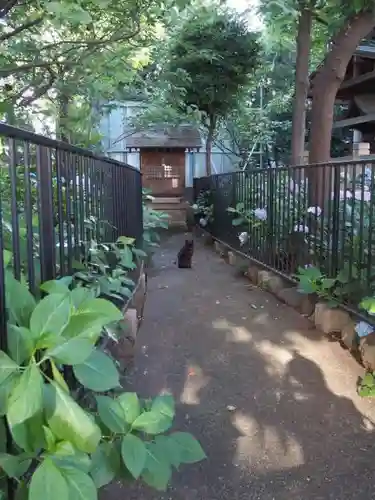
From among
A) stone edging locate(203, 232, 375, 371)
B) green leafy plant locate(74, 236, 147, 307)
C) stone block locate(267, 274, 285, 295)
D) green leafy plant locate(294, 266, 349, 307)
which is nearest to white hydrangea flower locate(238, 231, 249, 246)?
stone edging locate(203, 232, 375, 371)

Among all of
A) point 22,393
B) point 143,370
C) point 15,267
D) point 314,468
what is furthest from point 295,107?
point 22,393

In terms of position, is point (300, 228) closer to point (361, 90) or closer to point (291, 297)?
point (291, 297)

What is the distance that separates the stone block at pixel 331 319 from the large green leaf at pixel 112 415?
2.86 meters

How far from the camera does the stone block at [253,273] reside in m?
6.08

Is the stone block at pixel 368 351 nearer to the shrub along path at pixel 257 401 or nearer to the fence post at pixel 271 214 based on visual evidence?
the shrub along path at pixel 257 401

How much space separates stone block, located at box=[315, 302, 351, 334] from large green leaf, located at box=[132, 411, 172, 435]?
9.08ft

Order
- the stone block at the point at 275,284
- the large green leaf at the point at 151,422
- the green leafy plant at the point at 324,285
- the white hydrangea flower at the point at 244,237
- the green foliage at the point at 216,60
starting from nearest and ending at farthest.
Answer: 1. the large green leaf at the point at 151,422
2. the green leafy plant at the point at 324,285
3. the stone block at the point at 275,284
4. the white hydrangea flower at the point at 244,237
5. the green foliage at the point at 216,60

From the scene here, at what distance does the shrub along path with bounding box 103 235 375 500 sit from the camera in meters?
2.21

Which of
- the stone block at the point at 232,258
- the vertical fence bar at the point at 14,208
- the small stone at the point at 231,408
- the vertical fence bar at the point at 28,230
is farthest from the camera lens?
the stone block at the point at 232,258

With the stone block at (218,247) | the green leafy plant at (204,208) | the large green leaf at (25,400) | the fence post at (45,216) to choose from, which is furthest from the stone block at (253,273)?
the large green leaf at (25,400)

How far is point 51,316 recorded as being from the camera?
44.3 inches

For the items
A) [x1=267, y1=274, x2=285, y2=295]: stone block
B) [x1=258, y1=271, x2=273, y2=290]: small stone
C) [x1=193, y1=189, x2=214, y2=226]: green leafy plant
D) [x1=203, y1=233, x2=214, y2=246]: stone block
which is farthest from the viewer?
[x1=193, y1=189, x2=214, y2=226]: green leafy plant

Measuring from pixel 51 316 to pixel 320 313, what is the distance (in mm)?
3272

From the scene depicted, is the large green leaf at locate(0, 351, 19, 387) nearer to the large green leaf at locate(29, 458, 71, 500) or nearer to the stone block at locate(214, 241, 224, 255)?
the large green leaf at locate(29, 458, 71, 500)
